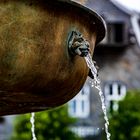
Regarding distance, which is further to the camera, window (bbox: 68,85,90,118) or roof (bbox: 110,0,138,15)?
window (bbox: 68,85,90,118)

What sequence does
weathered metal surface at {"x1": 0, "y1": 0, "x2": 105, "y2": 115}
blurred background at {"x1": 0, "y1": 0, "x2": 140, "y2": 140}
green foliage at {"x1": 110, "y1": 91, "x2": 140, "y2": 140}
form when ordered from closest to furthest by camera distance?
weathered metal surface at {"x1": 0, "y1": 0, "x2": 105, "y2": 115}
green foliage at {"x1": 110, "y1": 91, "x2": 140, "y2": 140}
blurred background at {"x1": 0, "y1": 0, "x2": 140, "y2": 140}

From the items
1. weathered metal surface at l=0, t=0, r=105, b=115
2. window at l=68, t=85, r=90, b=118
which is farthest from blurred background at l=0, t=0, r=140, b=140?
weathered metal surface at l=0, t=0, r=105, b=115

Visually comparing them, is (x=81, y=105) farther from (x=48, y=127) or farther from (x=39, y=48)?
(x=39, y=48)

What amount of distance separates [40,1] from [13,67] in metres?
0.20

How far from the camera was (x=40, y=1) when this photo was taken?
7.30ft

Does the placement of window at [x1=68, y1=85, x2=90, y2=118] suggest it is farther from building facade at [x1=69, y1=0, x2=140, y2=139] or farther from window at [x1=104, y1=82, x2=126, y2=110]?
window at [x1=104, y1=82, x2=126, y2=110]

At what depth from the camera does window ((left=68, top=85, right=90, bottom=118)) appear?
18.2 metres

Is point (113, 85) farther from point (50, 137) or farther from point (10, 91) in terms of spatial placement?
point (10, 91)

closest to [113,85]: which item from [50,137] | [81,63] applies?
[50,137]

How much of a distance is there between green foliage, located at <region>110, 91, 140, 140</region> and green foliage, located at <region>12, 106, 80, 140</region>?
90 centimetres

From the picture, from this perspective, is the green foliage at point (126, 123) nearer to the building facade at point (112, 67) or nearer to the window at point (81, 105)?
the building facade at point (112, 67)

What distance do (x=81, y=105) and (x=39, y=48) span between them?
54.3 ft

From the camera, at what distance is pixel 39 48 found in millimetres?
2256

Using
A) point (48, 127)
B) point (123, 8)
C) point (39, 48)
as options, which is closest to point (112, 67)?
point (123, 8)
